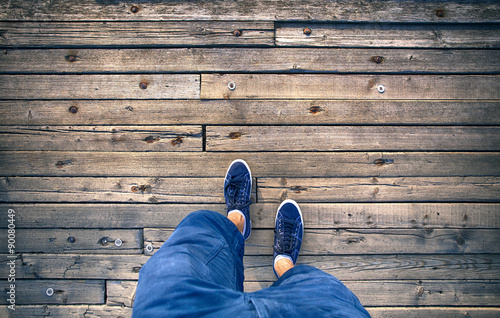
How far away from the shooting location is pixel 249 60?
162 centimetres

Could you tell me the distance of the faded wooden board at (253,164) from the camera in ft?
5.29

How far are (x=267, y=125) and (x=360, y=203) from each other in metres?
0.79

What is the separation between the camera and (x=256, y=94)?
1.62 meters

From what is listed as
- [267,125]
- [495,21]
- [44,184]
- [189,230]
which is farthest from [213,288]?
[495,21]

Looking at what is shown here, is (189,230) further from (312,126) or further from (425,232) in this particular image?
(425,232)

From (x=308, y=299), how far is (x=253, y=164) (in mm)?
879

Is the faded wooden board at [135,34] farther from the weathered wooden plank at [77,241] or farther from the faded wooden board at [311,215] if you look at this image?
the weathered wooden plank at [77,241]

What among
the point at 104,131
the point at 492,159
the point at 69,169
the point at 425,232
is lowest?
the point at 425,232

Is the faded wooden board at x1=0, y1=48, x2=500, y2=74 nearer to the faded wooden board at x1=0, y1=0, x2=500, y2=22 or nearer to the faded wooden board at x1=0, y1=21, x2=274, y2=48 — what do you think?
the faded wooden board at x1=0, y1=21, x2=274, y2=48

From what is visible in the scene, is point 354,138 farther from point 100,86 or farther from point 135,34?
point 100,86

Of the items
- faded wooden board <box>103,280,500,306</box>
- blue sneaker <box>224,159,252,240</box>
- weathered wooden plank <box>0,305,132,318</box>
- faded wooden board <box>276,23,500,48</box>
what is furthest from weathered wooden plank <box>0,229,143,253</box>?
faded wooden board <box>276,23,500,48</box>

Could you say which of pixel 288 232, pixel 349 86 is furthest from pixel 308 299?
pixel 349 86

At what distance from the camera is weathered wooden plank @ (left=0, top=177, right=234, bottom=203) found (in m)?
1.62

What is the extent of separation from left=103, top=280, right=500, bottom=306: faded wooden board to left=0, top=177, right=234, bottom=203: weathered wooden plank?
22.4 inches
